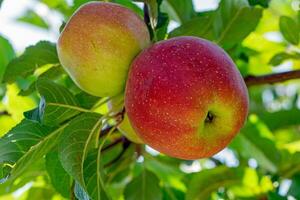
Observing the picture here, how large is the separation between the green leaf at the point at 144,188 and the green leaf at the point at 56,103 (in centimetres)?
52

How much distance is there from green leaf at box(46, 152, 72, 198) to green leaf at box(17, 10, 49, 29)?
96 cm

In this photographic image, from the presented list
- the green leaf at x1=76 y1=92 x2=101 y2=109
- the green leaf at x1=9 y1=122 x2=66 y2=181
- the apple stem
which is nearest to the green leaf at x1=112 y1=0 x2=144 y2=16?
the green leaf at x1=76 y1=92 x2=101 y2=109

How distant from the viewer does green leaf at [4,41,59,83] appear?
5.76 feet

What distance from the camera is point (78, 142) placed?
1505mm

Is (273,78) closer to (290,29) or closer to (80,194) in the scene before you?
(290,29)

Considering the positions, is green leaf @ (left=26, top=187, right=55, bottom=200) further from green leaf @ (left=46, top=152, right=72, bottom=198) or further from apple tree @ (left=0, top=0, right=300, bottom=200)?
green leaf @ (left=46, top=152, right=72, bottom=198)

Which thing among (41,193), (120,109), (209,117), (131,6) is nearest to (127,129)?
(120,109)

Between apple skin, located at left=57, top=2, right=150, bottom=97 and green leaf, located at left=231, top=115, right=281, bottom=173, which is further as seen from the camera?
green leaf, located at left=231, top=115, right=281, bottom=173

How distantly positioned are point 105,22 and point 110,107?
24 centimetres

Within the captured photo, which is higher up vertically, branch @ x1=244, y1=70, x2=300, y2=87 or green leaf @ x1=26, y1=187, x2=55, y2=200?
branch @ x1=244, y1=70, x2=300, y2=87

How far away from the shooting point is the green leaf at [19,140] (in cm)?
142

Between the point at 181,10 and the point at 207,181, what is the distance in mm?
535

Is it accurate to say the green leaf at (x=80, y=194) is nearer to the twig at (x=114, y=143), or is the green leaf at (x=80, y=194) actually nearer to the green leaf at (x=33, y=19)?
the twig at (x=114, y=143)

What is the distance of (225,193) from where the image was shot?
208 cm
